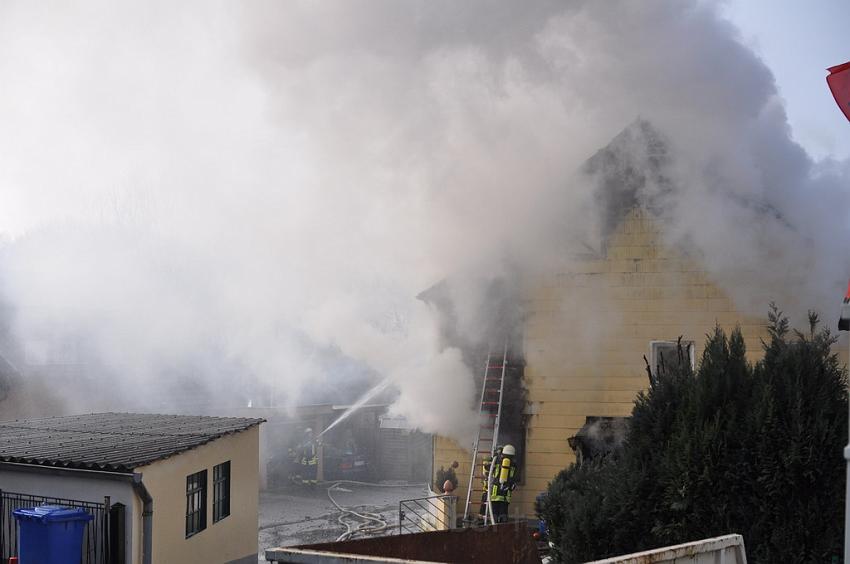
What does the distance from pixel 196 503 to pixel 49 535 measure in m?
2.03

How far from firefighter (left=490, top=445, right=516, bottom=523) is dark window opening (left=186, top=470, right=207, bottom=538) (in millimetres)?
3845

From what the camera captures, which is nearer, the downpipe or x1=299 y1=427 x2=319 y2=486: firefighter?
the downpipe

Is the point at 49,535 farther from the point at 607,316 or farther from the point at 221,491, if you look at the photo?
the point at 607,316

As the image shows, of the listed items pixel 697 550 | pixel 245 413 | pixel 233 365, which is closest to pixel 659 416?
pixel 697 550

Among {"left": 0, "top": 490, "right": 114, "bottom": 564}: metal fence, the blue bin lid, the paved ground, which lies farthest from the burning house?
the blue bin lid

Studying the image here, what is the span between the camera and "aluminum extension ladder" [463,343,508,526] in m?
12.5

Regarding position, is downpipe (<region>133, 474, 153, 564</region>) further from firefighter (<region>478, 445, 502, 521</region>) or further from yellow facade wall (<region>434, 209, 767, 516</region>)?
yellow facade wall (<region>434, 209, 767, 516</region>)

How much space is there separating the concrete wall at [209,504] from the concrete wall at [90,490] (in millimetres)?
225

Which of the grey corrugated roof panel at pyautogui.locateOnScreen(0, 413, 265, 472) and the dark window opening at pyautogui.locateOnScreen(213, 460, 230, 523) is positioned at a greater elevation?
the grey corrugated roof panel at pyautogui.locateOnScreen(0, 413, 265, 472)

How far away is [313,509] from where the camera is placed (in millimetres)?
18656

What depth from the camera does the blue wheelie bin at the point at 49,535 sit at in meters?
8.23

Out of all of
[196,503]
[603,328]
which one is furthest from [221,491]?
[603,328]

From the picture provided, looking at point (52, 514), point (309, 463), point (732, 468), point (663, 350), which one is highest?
point (663, 350)

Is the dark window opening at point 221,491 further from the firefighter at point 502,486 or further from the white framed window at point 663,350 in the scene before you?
the white framed window at point 663,350
